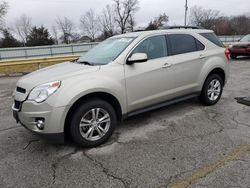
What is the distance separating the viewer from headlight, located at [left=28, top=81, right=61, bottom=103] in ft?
10.9

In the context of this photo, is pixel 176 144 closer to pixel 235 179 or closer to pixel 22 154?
pixel 235 179

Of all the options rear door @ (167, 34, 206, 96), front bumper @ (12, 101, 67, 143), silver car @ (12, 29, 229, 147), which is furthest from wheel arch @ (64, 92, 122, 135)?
rear door @ (167, 34, 206, 96)

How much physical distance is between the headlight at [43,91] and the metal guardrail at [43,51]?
2557cm

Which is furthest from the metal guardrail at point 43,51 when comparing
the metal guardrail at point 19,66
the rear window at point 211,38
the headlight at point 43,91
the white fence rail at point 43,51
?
the headlight at point 43,91

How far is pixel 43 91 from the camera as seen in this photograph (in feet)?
11.0

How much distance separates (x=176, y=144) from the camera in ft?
12.3

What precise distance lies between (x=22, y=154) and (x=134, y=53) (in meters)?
2.37

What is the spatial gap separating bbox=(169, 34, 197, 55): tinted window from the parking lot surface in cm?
131

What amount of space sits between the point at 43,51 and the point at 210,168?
2979cm

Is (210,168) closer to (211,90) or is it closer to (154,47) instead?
(154,47)

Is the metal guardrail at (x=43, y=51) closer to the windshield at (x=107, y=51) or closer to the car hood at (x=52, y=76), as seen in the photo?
the windshield at (x=107, y=51)

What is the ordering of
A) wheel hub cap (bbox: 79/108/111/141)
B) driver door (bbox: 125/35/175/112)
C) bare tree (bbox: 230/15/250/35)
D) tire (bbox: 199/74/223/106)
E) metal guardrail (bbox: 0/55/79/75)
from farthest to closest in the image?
bare tree (bbox: 230/15/250/35) < metal guardrail (bbox: 0/55/79/75) < tire (bbox: 199/74/223/106) < driver door (bbox: 125/35/175/112) < wheel hub cap (bbox: 79/108/111/141)

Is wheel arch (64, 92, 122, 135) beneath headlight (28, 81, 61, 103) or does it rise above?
beneath

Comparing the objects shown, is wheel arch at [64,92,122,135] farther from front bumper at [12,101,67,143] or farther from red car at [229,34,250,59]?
red car at [229,34,250,59]
